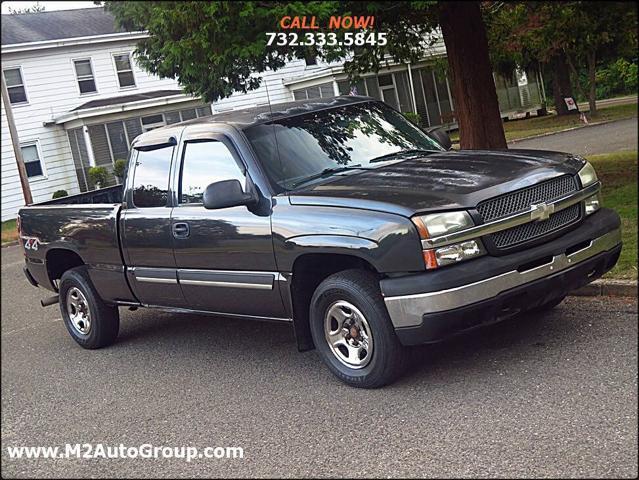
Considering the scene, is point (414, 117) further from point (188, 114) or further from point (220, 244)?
point (220, 244)

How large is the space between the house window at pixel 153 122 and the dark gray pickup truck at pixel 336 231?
0.08 m

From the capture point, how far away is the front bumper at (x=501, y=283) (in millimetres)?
4328

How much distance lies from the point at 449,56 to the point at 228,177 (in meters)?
4.22

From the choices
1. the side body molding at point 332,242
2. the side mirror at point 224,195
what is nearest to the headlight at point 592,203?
the side body molding at point 332,242

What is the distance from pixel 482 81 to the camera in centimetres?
916

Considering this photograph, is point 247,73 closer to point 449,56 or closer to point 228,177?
point 228,177

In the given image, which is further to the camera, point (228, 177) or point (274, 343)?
point (274, 343)

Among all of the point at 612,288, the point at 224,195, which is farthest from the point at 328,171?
the point at 612,288

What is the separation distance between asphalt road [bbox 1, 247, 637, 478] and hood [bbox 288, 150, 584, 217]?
1031mm

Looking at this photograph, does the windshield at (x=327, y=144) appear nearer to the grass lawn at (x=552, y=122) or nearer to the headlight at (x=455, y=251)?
the grass lawn at (x=552, y=122)

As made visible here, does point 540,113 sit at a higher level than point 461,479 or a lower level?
higher

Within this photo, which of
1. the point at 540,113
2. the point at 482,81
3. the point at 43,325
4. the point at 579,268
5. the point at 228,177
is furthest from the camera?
the point at 482,81

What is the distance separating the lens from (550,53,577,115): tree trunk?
5506 mm

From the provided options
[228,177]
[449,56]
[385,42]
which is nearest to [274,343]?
[228,177]
